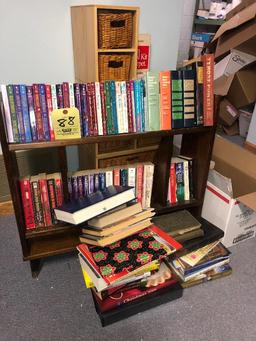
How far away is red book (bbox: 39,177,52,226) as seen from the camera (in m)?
1.23

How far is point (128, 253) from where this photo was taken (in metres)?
1.18

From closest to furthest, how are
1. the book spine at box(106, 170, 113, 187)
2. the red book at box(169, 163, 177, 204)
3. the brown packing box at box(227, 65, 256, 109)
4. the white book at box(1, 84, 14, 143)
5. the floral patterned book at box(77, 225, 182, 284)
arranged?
1. the white book at box(1, 84, 14, 143)
2. the floral patterned book at box(77, 225, 182, 284)
3. the book spine at box(106, 170, 113, 187)
4. the red book at box(169, 163, 177, 204)
5. the brown packing box at box(227, 65, 256, 109)

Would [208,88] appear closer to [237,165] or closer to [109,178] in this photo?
[109,178]

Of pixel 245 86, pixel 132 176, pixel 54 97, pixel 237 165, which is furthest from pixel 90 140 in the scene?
pixel 245 86

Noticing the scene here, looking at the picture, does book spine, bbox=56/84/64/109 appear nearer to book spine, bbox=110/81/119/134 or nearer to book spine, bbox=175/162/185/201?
book spine, bbox=110/81/119/134

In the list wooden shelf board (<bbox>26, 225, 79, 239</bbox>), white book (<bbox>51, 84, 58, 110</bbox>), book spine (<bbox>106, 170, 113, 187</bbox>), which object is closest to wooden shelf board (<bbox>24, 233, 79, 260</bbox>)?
wooden shelf board (<bbox>26, 225, 79, 239</bbox>)

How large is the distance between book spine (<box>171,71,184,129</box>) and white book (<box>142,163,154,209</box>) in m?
0.25

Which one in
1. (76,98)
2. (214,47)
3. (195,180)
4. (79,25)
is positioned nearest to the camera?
(76,98)

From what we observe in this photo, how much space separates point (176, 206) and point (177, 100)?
1.97 ft

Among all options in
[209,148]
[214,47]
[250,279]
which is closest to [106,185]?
[209,148]

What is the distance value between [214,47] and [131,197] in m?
1.59

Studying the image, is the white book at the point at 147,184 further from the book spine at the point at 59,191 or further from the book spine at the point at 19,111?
the book spine at the point at 19,111

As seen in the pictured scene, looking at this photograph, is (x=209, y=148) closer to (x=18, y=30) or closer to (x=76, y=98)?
(x=76, y=98)

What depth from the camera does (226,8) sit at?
282 centimetres
